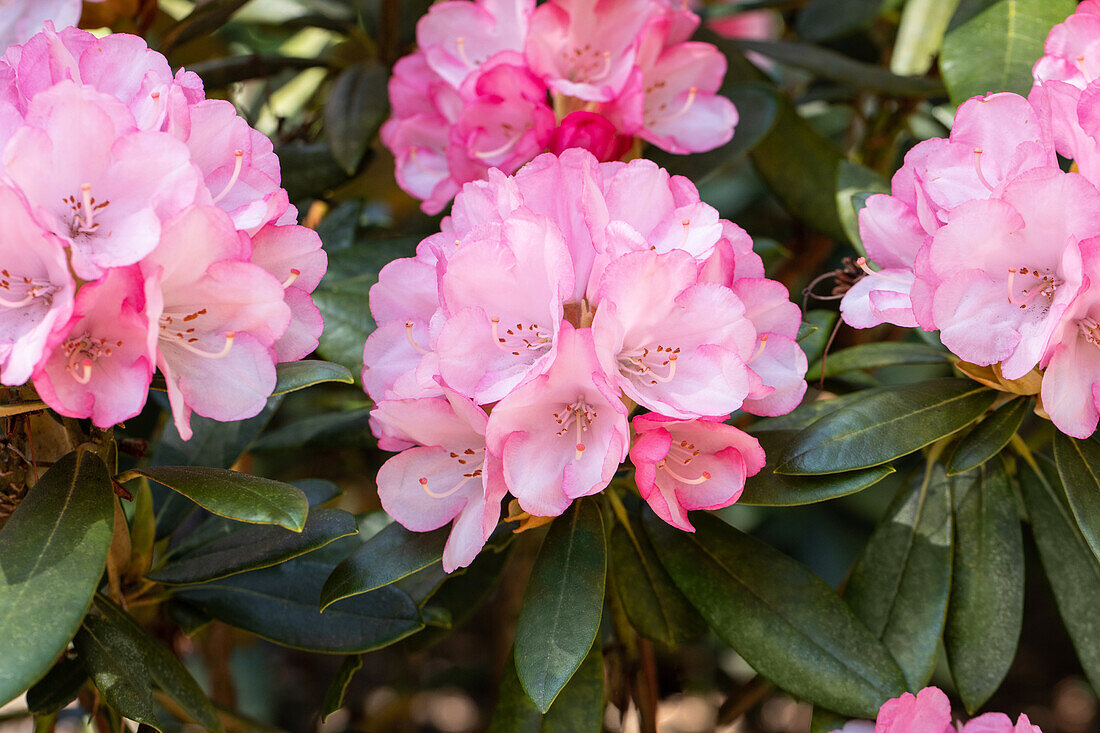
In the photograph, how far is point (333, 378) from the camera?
837 millimetres

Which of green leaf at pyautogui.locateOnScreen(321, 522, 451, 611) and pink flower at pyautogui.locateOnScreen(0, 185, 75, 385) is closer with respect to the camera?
pink flower at pyautogui.locateOnScreen(0, 185, 75, 385)

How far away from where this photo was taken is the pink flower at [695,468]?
0.84 metres

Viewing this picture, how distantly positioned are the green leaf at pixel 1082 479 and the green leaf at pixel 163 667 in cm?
83

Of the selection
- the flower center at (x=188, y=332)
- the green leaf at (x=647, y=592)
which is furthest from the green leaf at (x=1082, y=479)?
the flower center at (x=188, y=332)

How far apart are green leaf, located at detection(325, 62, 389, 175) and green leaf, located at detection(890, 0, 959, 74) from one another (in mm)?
805

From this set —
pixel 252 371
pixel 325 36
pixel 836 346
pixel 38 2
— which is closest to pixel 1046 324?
pixel 252 371

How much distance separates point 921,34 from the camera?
1605 mm

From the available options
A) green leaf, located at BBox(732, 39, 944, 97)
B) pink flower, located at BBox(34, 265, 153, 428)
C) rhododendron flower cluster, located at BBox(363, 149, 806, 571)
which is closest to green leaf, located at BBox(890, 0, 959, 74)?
green leaf, located at BBox(732, 39, 944, 97)

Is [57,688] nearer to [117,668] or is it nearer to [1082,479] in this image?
[117,668]

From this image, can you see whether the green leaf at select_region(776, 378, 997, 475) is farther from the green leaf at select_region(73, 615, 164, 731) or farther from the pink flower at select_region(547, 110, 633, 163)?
the green leaf at select_region(73, 615, 164, 731)

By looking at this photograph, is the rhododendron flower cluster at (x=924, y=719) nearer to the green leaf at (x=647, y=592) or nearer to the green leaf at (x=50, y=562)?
the green leaf at (x=647, y=592)

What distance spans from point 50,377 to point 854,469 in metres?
0.65

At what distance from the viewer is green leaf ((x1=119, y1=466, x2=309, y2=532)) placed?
2.60 ft

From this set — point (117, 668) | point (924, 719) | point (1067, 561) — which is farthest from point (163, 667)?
point (1067, 561)
